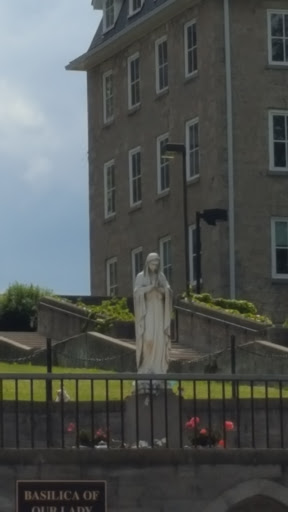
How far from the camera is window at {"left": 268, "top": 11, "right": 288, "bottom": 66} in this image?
209 feet

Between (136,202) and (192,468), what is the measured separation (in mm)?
35003

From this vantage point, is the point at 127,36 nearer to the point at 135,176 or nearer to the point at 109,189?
the point at 135,176

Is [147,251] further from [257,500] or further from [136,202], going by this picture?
[257,500]

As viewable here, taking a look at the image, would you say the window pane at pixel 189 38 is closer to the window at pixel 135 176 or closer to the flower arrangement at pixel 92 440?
the window at pixel 135 176

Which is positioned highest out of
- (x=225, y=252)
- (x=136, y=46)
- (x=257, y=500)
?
(x=136, y=46)

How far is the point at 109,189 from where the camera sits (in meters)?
69.6

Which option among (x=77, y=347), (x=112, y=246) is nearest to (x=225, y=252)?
(x=112, y=246)

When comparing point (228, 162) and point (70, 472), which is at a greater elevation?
point (228, 162)

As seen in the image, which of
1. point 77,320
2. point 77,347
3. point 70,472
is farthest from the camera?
point 77,320

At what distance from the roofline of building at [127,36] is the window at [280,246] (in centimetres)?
607

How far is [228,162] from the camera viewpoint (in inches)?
2484

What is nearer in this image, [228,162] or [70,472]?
[70,472]

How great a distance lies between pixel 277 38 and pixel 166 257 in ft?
20.6

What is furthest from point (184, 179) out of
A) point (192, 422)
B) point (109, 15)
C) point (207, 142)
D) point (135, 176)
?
point (192, 422)
